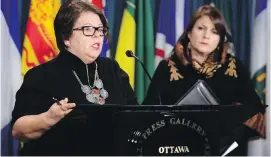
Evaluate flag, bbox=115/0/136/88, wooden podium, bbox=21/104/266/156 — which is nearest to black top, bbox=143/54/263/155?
flag, bbox=115/0/136/88

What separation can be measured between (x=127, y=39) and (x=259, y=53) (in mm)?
878

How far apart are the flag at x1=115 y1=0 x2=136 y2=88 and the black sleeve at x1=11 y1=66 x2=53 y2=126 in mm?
528

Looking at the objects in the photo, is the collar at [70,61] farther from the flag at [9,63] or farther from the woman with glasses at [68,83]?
the flag at [9,63]

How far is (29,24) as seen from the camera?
2.68 meters

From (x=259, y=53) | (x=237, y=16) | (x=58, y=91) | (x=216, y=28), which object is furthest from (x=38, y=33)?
(x=259, y=53)

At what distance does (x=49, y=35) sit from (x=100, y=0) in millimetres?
386

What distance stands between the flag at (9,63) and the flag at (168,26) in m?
0.86

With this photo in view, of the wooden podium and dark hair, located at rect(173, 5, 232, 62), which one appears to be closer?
the wooden podium

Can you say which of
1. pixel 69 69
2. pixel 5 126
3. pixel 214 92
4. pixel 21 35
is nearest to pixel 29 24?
pixel 21 35

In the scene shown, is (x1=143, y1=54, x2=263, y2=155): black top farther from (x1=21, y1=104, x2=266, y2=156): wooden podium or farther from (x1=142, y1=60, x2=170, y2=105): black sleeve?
(x1=21, y1=104, x2=266, y2=156): wooden podium

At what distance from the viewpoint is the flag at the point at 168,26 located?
2.85 metres

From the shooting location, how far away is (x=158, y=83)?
282cm

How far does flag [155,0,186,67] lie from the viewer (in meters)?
2.85

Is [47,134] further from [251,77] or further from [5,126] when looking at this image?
[251,77]
